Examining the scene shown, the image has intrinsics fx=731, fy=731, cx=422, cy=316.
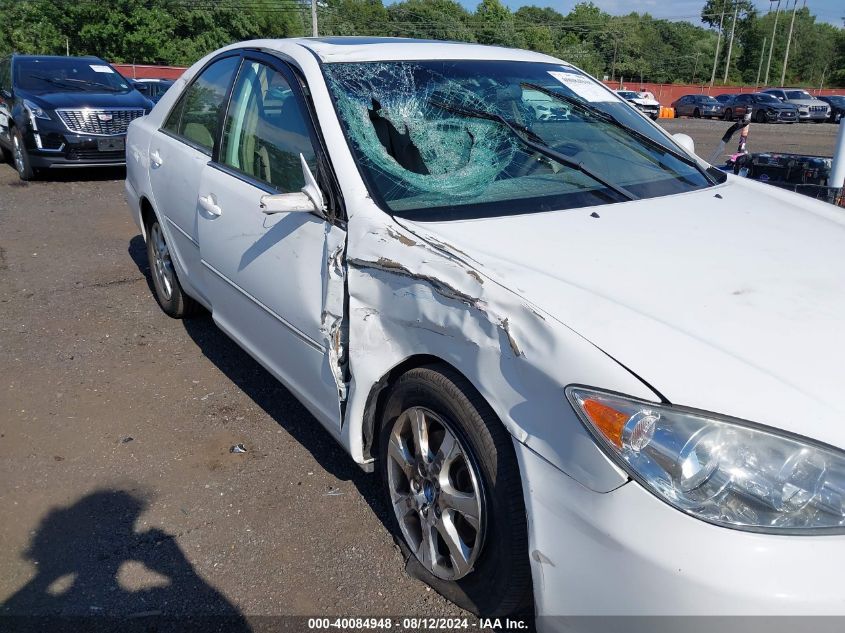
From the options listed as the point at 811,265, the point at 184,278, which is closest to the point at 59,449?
the point at 184,278

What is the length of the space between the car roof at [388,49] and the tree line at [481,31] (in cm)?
4854

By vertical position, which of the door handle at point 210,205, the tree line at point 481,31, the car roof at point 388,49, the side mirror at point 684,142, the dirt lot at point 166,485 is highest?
the tree line at point 481,31

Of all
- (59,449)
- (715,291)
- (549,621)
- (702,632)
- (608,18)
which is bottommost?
(59,449)

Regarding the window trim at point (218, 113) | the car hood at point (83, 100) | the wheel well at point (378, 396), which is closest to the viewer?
the wheel well at point (378, 396)

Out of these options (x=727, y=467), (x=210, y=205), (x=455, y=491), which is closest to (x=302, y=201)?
(x=210, y=205)

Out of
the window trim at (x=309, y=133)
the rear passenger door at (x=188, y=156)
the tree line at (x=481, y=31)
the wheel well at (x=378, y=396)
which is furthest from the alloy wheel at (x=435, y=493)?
the tree line at (x=481, y=31)

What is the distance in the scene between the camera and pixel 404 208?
244 cm

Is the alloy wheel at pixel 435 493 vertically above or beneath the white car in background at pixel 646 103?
beneath

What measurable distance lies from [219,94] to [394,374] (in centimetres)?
205

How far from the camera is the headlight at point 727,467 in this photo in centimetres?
154

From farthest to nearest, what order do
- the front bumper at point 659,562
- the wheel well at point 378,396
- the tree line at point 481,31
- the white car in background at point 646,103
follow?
the tree line at point 481,31
the white car in background at point 646,103
the wheel well at point 378,396
the front bumper at point 659,562

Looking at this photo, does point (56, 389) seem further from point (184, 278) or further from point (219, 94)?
point (219, 94)

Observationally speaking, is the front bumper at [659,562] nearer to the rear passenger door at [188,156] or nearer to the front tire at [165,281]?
the rear passenger door at [188,156]

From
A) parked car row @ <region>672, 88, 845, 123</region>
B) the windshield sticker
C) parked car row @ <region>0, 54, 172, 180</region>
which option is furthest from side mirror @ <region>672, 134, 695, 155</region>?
parked car row @ <region>672, 88, 845, 123</region>
